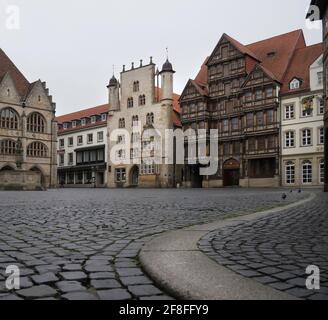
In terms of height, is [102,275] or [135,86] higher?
[135,86]

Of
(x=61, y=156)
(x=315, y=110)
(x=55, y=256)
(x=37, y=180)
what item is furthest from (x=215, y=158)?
(x=55, y=256)

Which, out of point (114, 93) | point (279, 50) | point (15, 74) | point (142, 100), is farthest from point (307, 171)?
point (15, 74)

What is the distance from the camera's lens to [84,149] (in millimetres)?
66625

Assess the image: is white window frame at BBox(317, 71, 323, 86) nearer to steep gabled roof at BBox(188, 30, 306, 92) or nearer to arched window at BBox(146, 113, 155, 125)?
steep gabled roof at BBox(188, 30, 306, 92)

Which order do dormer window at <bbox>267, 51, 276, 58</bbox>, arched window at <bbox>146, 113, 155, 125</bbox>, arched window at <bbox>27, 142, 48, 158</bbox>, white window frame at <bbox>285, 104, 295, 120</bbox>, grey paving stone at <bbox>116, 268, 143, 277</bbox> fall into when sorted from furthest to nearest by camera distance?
arched window at <bbox>27, 142, 48, 158</bbox> → arched window at <bbox>146, 113, 155, 125</bbox> → dormer window at <bbox>267, 51, 276, 58</bbox> → white window frame at <bbox>285, 104, 295, 120</bbox> → grey paving stone at <bbox>116, 268, 143, 277</bbox>

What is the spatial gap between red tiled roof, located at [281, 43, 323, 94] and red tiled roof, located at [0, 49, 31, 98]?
3461 centimetres

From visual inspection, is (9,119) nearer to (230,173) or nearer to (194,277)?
(230,173)

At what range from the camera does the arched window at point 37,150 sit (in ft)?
180

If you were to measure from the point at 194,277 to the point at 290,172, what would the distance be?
130 ft

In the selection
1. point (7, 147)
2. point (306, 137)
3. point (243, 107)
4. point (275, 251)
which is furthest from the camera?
point (7, 147)

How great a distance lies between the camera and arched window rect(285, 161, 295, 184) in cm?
4049

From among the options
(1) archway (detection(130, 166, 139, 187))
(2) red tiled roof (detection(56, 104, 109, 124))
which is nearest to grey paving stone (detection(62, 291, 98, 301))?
(1) archway (detection(130, 166, 139, 187))

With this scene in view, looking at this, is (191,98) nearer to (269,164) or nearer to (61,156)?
(269,164)

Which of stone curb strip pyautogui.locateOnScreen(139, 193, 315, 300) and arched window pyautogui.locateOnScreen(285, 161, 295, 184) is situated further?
arched window pyautogui.locateOnScreen(285, 161, 295, 184)
